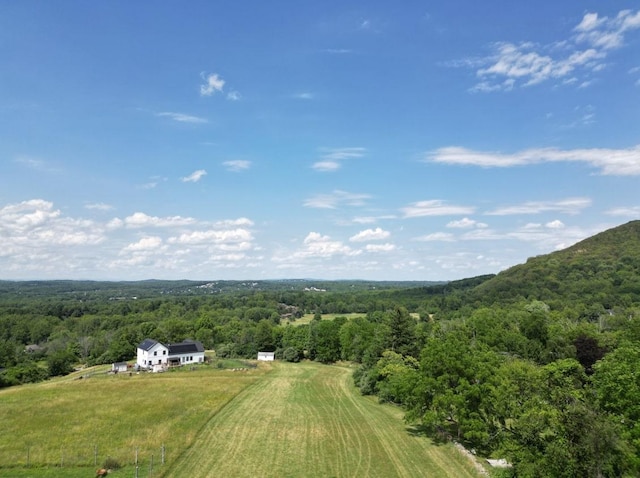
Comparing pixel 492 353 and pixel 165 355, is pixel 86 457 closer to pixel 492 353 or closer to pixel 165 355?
pixel 492 353

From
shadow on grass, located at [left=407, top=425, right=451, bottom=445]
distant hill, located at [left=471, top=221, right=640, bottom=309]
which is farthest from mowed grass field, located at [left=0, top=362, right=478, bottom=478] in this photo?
distant hill, located at [left=471, top=221, right=640, bottom=309]

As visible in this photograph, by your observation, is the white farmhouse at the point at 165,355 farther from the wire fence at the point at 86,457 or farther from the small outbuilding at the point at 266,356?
the wire fence at the point at 86,457

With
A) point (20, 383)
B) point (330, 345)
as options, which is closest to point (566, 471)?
point (330, 345)

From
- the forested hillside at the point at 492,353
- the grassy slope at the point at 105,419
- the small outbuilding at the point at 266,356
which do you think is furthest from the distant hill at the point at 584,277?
the grassy slope at the point at 105,419

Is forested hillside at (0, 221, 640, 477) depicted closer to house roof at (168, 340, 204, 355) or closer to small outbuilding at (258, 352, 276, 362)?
small outbuilding at (258, 352, 276, 362)

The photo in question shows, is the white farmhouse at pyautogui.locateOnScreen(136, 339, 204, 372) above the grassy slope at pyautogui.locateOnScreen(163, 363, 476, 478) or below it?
below
